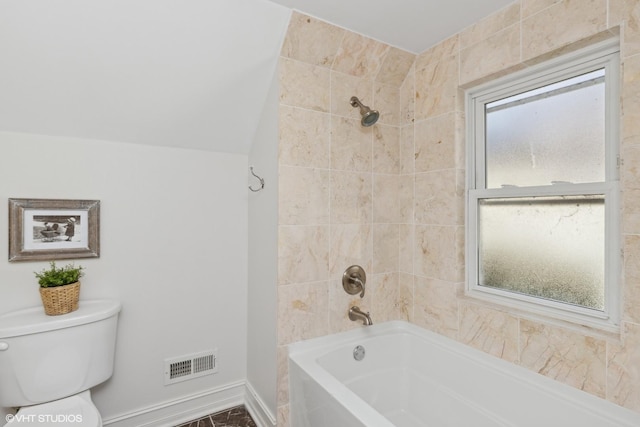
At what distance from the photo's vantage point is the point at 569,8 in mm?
1226

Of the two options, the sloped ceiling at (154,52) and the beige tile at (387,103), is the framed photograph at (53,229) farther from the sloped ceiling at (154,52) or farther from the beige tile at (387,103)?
the beige tile at (387,103)

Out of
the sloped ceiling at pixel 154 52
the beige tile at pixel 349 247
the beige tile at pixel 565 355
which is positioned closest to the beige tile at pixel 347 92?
the sloped ceiling at pixel 154 52

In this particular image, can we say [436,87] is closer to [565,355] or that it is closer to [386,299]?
[386,299]

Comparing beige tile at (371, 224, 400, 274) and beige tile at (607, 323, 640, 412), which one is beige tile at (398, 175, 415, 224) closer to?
beige tile at (371, 224, 400, 274)

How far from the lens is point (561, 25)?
4.09 feet

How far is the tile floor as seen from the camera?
1814mm

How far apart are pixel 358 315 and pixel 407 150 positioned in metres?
1.02

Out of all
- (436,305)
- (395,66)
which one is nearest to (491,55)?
(395,66)

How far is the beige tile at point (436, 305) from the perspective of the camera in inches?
65.6

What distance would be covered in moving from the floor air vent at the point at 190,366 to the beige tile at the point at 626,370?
192 cm

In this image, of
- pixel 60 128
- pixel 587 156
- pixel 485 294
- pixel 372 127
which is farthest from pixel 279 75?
pixel 485 294

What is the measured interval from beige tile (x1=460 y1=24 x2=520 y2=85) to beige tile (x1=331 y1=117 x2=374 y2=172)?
0.57 meters

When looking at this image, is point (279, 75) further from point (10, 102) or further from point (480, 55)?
point (10, 102)

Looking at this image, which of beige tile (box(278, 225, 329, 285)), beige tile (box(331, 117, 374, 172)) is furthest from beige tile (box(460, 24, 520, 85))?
beige tile (box(278, 225, 329, 285))
